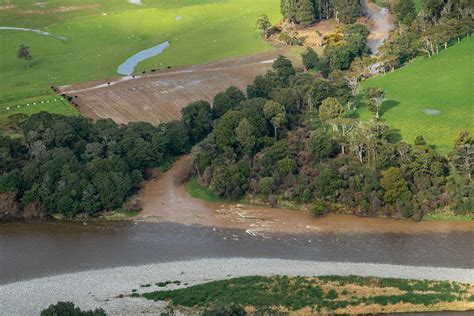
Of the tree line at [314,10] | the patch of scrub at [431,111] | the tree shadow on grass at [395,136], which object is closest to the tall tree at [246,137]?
the tree shadow on grass at [395,136]

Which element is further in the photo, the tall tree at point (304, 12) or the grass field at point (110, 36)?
the tall tree at point (304, 12)

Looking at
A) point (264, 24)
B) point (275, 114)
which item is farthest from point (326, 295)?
point (264, 24)

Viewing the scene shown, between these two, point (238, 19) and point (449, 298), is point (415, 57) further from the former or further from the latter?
point (449, 298)

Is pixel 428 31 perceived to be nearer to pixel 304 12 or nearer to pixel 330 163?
pixel 304 12

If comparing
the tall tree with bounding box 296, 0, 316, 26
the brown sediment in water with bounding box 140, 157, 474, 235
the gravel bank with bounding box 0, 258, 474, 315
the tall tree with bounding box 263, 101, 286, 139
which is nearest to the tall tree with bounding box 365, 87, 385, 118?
the tall tree with bounding box 263, 101, 286, 139

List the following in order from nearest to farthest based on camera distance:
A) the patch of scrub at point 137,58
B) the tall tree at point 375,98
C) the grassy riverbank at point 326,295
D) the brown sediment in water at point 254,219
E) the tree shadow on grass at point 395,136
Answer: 1. the grassy riverbank at point 326,295
2. the brown sediment in water at point 254,219
3. the tree shadow on grass at point 395,136
4. the tall tree at point 375,98
5. the patch of scrub at point 137,58

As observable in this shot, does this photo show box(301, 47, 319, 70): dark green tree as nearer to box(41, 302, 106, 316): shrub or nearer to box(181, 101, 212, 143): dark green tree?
box(181, 101, 212, 143): dark green tree

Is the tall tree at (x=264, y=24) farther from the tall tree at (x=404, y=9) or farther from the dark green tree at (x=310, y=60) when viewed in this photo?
the tall tree at (x=404, y=9)
